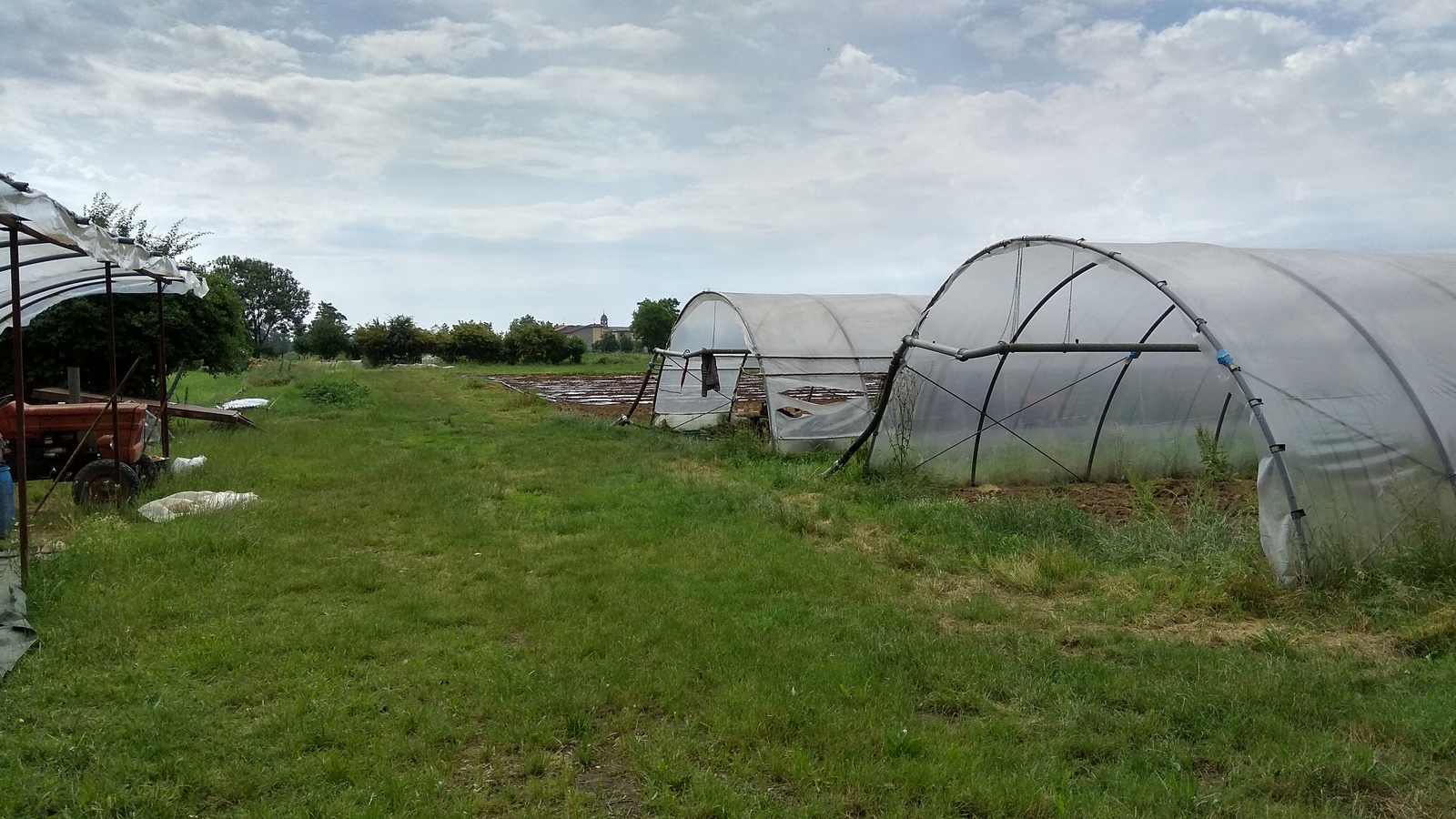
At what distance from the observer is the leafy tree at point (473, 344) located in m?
50.3

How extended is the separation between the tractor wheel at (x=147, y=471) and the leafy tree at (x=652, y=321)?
5392cm

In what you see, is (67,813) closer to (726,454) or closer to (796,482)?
(796,482)

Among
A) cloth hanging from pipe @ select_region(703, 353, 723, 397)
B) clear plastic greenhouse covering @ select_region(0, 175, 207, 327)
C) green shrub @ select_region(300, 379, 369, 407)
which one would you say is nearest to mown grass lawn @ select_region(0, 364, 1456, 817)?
clear plastic greenhouse covering @ select_region(0, 175, 207, 327)

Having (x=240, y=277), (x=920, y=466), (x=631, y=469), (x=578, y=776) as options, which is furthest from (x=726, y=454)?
(x=240, y=277)

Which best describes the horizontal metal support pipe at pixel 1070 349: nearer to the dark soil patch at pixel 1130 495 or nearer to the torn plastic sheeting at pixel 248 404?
the dark soil patch at pixel 1130 495

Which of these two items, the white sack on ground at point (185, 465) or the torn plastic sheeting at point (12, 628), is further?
the white sack on ground at point (185, 465)

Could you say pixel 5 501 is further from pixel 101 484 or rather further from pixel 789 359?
pixel 789 359

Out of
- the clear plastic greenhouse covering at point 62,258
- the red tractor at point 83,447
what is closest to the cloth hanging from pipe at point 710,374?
the clear plastic greenhouse covering at point 62,258

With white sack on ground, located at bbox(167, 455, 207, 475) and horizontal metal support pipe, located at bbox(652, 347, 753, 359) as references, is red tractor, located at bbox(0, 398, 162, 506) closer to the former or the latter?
white sack on ground, located at bbox(167, 455, 207, 475)

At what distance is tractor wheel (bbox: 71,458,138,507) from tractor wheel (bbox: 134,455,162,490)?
514mm

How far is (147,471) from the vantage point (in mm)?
9656

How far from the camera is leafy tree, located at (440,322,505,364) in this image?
1980 inches

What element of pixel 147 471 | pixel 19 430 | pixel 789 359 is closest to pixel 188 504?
pixel 147 471

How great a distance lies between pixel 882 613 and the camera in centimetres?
562
